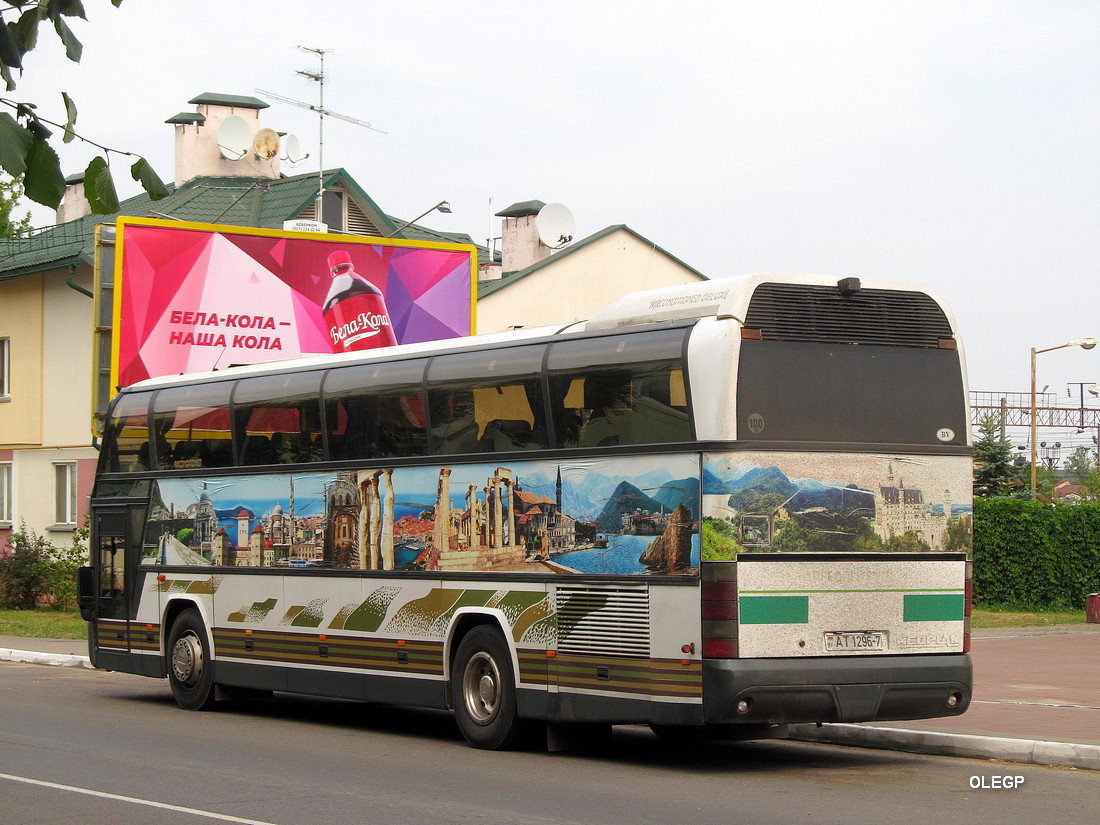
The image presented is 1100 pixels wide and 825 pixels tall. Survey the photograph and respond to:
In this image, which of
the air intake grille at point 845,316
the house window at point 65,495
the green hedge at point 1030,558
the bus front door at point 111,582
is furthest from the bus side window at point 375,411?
the green hedge at point 1030,558

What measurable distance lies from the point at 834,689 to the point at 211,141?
3487 cm

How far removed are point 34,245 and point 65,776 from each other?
1186 inches

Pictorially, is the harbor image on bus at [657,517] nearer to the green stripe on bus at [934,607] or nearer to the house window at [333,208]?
the green stripe on bus at [934,607]

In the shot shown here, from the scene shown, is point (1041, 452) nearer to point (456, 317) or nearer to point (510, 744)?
point (456, 317)

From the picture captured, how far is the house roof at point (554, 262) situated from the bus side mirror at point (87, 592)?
22057 mm

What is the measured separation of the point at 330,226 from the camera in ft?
127

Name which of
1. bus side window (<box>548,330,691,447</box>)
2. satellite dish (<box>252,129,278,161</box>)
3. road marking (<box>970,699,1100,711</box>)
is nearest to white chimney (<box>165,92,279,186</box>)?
satellite dish (<box>252,129,278,161</box>)

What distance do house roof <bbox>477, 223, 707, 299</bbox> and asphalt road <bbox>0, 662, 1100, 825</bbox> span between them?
25.8 m

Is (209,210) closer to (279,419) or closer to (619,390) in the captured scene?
(279,419)

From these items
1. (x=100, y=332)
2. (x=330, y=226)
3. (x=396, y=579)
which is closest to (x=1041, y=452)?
(x=330, y=226)

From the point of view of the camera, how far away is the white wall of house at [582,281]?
4056 cm

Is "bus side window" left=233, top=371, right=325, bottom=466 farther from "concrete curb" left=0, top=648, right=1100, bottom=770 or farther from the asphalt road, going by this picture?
"concrete curb" left=0, top=648, right=1100, bottom=770

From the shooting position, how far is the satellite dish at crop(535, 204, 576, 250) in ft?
133

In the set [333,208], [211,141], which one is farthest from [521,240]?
[211,141]
